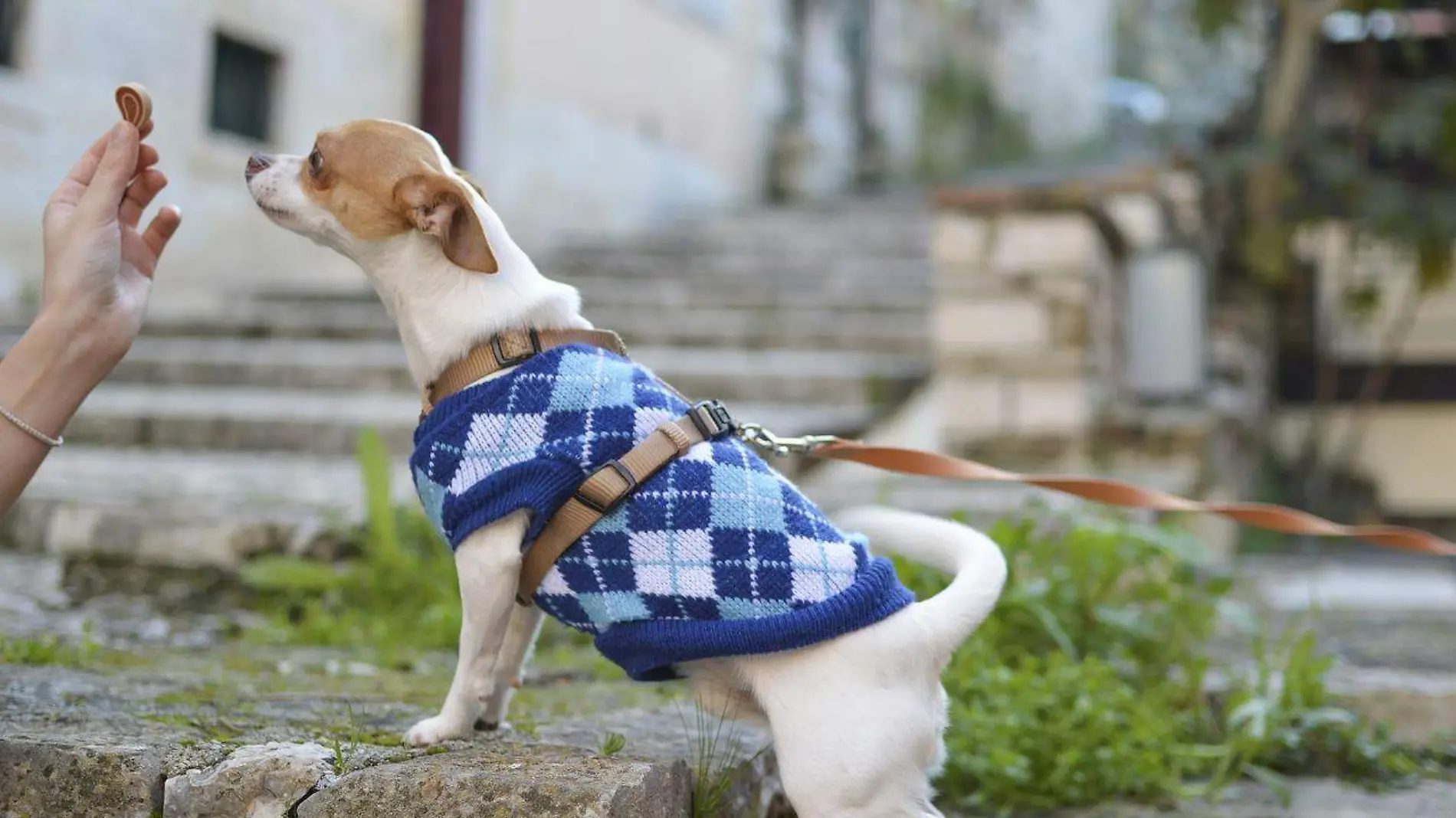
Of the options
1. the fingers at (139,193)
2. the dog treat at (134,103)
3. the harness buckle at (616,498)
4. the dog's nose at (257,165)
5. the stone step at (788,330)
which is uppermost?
the dog treat at (134,103)

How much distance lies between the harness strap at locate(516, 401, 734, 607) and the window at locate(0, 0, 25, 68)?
16.6ft

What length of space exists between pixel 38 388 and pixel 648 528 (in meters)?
0.96

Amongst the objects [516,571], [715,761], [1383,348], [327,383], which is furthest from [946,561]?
[1383,348]

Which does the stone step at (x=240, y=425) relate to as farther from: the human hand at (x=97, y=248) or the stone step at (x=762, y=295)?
the human hand at (x=97, y=248)

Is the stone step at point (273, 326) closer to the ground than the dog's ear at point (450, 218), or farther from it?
closer to the ground

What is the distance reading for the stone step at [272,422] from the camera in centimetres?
439

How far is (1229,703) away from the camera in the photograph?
2395mm

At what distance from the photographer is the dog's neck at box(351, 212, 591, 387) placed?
5.63ft

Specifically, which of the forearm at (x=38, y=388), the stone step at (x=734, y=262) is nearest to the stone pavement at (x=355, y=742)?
the forearm at (x=38, y=388)

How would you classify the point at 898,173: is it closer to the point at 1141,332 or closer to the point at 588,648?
the point at 1141,332

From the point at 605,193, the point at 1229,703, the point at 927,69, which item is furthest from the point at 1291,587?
the point at 927,69

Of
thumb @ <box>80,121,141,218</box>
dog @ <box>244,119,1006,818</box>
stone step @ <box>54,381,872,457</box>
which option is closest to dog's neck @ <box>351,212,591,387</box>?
dog @ <box>244,119,1006,818</box>

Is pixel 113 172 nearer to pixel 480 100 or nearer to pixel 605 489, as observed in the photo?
pixel 605 489

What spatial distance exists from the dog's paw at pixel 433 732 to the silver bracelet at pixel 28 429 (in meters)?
0.70
